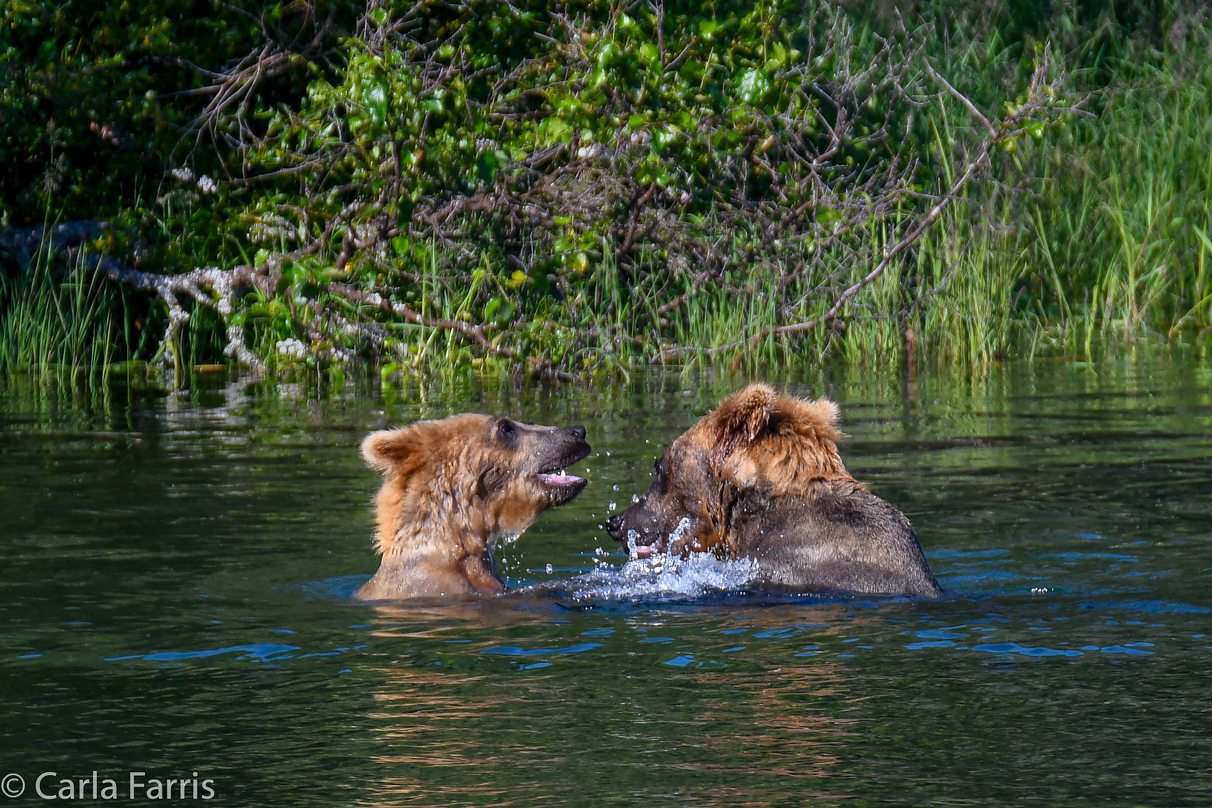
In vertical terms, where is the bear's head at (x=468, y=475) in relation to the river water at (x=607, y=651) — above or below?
above

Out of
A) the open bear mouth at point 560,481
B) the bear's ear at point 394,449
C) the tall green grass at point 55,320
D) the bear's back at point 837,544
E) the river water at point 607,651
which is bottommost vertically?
the river water at point 607,651

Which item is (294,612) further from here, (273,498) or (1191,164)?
(1191,164)

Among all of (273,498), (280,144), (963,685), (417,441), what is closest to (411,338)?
(280,144)

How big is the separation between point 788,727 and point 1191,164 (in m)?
15.1

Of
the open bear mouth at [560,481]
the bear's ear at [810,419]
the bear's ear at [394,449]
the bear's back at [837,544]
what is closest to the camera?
the bear's back at [837,544]

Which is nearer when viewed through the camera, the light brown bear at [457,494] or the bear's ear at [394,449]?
the light brown bear at [457,494]

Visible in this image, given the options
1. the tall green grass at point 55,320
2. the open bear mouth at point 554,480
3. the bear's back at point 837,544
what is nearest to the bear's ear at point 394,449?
the open bear mouth at point 554,480

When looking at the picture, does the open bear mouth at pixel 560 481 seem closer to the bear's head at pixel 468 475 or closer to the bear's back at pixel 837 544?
the bear's head at pixel 468 475

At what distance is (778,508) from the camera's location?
682 cm

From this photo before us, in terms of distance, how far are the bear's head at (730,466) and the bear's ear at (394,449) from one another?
102 cm

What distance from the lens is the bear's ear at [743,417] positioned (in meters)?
6.82

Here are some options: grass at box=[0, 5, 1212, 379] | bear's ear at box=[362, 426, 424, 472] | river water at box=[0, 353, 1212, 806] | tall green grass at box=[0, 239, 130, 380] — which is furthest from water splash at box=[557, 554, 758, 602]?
tall green grass at box=[0, 239, 130, 380]

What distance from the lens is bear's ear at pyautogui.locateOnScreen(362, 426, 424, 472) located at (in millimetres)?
7188

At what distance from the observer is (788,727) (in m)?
4.57
